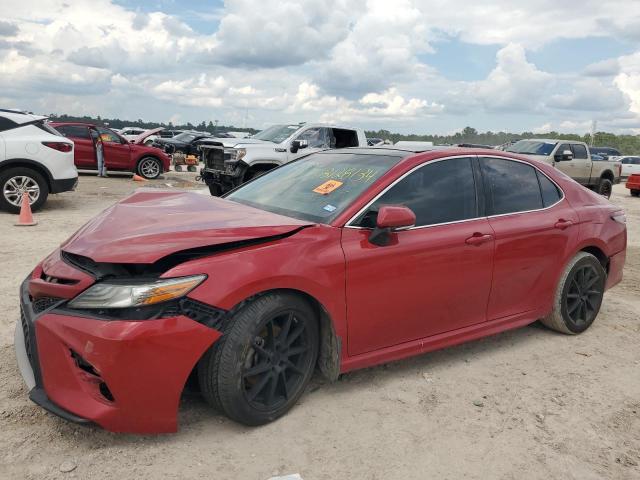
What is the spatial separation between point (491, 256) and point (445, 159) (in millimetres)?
764

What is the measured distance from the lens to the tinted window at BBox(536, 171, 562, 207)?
4478 millimetres

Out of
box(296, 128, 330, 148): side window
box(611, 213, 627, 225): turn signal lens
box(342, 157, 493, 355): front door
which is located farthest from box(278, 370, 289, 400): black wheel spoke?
box(296, 128, 330, 148): side window

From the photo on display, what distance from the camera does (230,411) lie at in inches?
115

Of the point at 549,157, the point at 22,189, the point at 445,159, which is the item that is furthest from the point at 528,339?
the point at 549,157

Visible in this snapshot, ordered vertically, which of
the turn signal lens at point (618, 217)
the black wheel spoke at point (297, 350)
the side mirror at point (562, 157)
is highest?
the turn signal lens at point (618, 217)

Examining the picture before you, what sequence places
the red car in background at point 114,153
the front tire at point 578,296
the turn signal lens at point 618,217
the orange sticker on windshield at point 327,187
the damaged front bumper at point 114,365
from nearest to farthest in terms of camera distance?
the damaged front bumper at point 114,365
the orange sticker on windshield at point 327,187
the front tire at point 578,296
the turn signal lens at point 618,217
the red car in background at point 114,153

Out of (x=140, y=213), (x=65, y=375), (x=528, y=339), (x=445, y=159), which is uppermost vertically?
(x=445, y=159)

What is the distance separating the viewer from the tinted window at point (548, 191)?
448 centimetres

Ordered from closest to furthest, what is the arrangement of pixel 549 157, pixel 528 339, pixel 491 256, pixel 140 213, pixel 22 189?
pixel 140 213 < pixel 491 256 < pixel 528 339 < pixel 22 189 < pixel 549 157

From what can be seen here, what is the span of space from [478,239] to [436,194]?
429mm

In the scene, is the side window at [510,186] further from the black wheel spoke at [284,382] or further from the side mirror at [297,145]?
the side mirror at [297,145]

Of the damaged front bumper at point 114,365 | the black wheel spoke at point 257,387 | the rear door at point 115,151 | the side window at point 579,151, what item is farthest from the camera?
the rear door at point 115,151

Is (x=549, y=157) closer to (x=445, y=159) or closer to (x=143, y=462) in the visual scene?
(x=445, y=159)

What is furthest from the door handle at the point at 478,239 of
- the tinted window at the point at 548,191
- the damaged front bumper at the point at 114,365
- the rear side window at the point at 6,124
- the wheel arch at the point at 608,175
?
the wheel arch at the point at 608,175
